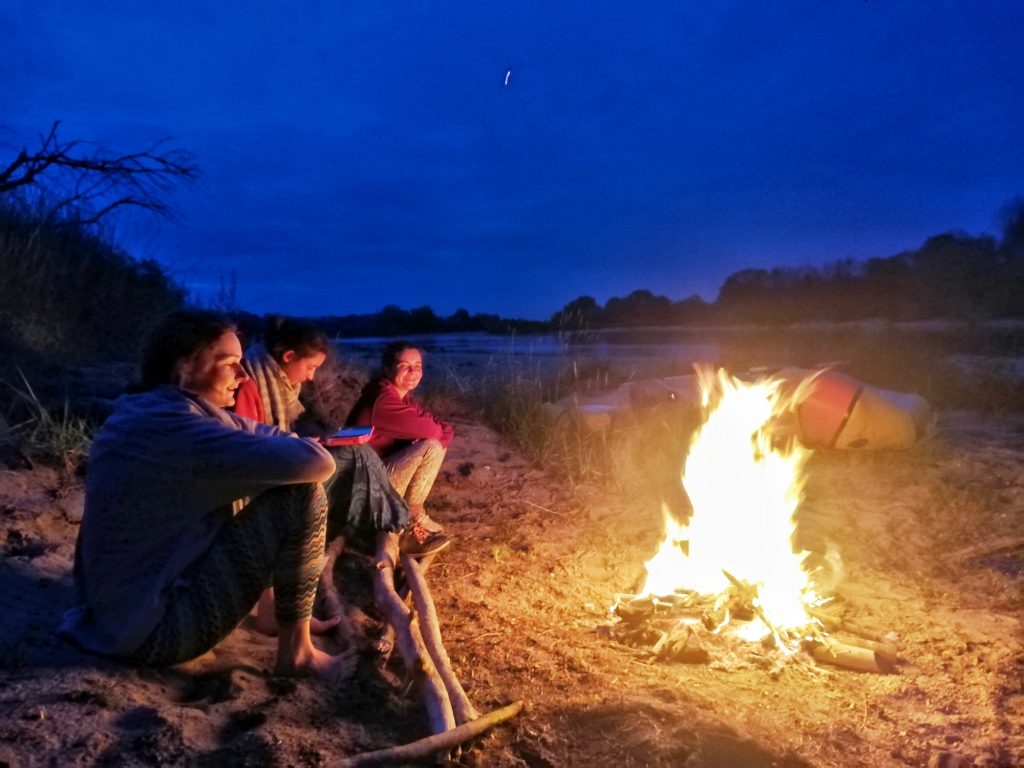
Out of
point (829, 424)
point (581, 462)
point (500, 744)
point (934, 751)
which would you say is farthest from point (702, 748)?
point (829, 424)

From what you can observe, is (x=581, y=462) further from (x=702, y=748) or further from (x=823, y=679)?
(x=702, y=748)

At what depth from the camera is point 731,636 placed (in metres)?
4.18

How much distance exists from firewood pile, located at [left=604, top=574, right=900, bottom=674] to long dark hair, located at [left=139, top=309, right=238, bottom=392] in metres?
2.51

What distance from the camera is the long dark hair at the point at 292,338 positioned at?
4.42 meters

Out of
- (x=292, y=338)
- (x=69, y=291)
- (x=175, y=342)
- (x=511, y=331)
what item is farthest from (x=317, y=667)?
(x=511, y=331)

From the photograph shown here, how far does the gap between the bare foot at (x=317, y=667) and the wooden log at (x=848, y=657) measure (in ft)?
7.40

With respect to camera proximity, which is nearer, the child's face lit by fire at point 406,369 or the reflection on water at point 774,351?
the child's face lit by fire at point 406,369

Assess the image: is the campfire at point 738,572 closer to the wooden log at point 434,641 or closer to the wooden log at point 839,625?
the wooden log at point 839,625

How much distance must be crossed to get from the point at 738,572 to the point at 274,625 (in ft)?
8.53

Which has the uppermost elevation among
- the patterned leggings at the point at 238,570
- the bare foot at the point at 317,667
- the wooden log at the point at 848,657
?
the patterned leggings at the point at 238,570

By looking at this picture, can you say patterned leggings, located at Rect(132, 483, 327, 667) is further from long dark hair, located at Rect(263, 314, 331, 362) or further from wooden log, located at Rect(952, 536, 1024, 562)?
wooden log, located at Rect(952, 536, 1024, 562)

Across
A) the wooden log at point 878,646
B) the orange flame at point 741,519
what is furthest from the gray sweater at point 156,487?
the wooden log at point 878,646

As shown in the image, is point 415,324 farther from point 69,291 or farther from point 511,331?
point 69,291

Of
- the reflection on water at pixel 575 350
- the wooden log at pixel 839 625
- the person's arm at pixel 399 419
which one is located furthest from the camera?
the reflection on water at pixel 575 350
